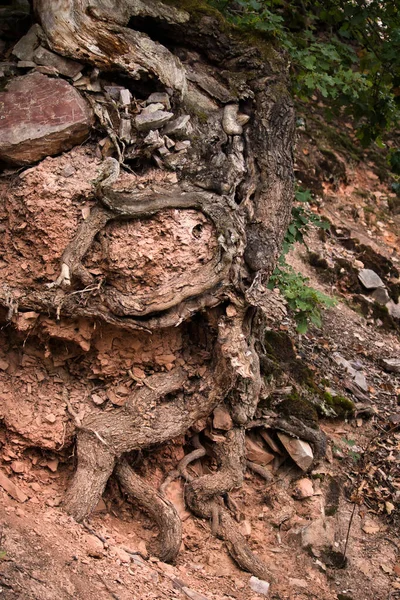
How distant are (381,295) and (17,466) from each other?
5681 mm

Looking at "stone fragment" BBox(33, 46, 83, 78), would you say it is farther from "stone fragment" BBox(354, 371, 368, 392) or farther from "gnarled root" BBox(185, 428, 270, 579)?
"stone fragment" BBox(354, 371, 368, 392)

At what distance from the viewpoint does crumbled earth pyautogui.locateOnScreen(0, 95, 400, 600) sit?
14.5 ft

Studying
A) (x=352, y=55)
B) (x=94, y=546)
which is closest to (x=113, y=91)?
(x=94, y=546)

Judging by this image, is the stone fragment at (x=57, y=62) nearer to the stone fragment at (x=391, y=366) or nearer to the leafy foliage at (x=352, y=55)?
the leafy foliage at (x=352, y=55)

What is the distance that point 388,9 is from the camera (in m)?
6.34

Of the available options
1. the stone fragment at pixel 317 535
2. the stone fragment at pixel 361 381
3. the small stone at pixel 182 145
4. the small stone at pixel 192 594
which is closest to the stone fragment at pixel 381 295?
the stone fragment at pixel 361 381

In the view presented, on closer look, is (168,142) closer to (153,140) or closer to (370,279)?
(153,140)

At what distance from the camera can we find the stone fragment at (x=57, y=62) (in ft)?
16.5

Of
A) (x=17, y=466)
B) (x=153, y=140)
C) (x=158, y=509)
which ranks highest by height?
(x=153, y=140)

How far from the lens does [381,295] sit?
9289 millimetres

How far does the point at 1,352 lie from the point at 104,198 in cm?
134

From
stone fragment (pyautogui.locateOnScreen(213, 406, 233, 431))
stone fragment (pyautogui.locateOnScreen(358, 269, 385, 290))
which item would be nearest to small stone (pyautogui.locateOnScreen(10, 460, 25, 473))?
stone fragment (pyautogui.locateOnScreen(213, 406, 233, 431))

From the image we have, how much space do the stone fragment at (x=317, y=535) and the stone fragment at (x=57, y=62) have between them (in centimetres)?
385

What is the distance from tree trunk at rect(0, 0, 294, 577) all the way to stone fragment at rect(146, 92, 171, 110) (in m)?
0.08
